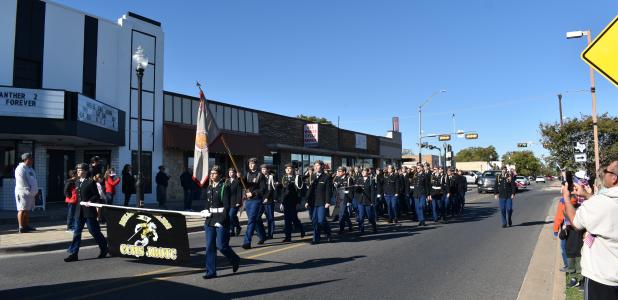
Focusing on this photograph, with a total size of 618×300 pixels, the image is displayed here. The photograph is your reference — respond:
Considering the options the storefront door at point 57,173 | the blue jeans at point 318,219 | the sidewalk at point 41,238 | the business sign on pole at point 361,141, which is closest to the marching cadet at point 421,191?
the blue jeans at point 318,219

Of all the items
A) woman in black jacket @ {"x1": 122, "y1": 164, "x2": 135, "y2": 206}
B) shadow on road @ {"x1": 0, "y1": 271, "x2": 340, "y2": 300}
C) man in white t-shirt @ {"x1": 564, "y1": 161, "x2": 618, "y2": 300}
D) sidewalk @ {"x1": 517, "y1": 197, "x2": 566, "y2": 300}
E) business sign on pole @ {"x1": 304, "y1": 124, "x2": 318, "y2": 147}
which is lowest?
sidewalk @ {"x1": 517, "y1": 197, "x2": 566, "y2": 300}

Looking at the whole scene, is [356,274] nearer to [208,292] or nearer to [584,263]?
[208,292]

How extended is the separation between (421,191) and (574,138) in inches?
761

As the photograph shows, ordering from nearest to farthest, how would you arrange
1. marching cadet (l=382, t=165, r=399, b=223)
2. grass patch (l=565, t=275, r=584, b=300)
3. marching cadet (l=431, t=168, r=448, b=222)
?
grass patch (l=565, t=275, r=584, b=300)
marching cadet (l=382, t=165, r=399, b=223)
marching cadet (l=431, t=168, r=448, b=222)

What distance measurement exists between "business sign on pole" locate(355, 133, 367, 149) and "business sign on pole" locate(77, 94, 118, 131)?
24.0 metres

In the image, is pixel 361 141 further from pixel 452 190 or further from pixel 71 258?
pixel 71 258

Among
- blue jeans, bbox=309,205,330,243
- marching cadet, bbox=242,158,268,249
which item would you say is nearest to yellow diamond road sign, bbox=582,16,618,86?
marching cadet, bbox=242,158,268,249

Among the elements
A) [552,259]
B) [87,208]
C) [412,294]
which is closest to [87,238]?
[87,208]

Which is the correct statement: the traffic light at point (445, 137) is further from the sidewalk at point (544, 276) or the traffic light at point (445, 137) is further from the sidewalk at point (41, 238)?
the sidewalk at point (544, 276)

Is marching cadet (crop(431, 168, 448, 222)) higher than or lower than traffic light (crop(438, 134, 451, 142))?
lower

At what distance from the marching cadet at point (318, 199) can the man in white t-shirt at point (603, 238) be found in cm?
767

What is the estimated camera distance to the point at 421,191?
51.0 ft

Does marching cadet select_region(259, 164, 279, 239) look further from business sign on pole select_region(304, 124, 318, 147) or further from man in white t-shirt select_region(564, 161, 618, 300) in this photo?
business sign on pole select_region(304, 124, 318, 147)

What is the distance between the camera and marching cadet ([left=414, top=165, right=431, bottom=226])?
1531 centimetres
